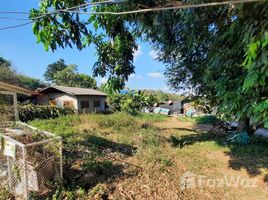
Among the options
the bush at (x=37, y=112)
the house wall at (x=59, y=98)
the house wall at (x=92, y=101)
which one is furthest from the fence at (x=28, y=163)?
the house wall at (x=92, y=101)

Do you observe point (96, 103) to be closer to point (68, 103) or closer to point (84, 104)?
point (84, 104)

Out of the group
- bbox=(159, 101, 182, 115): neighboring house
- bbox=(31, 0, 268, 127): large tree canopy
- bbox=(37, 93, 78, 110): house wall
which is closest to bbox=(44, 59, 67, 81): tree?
bbox=(159, 101, 182, 115): neighboring house

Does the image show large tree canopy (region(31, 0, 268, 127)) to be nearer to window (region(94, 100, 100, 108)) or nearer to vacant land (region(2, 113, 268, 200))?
vacant land (region(2, 113, 268, 200))

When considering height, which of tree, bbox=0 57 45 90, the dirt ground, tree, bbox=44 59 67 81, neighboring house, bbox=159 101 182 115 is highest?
tree, bbox=44 59 67 81

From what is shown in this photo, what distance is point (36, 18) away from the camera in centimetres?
371

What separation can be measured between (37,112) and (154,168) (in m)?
14.0

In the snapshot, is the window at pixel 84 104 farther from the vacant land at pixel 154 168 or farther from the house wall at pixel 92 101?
the vacant land at pixel 154 168

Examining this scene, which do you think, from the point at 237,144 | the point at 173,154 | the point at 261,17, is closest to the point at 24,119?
the point at 173,154

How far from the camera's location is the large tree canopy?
2600 millimetres

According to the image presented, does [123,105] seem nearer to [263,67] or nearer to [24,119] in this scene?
[24,119]

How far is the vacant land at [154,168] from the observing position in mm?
5070

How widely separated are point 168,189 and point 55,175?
2.62 meters
